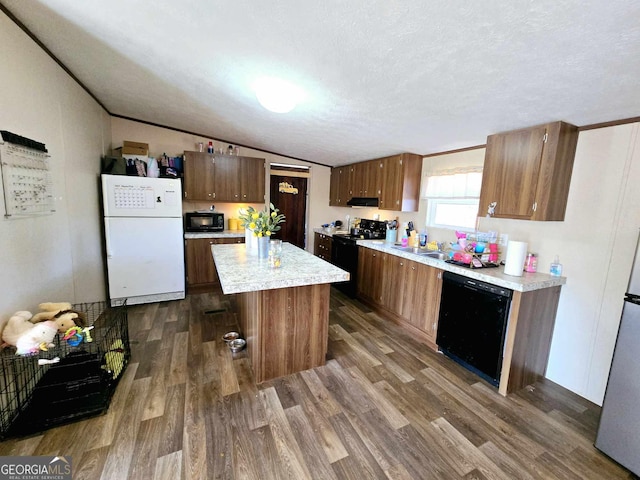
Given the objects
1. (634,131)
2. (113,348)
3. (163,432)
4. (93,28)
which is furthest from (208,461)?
(634,131)

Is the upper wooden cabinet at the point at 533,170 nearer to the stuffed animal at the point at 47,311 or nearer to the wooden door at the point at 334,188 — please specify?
the wooden door at the point at 334,188

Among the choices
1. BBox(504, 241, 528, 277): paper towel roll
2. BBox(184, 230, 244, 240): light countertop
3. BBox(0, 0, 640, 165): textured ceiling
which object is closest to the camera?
BBox(0, 0, 640, 165): textured ceiling

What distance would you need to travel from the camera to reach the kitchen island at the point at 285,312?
→ 2.00 m

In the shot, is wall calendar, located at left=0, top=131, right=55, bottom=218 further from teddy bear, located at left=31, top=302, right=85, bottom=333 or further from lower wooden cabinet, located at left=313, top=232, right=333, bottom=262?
lower wooden cabinet, located at left=313, top=232, right=333, bottom=262

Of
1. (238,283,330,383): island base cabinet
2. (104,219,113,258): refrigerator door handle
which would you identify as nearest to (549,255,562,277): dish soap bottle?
(238,283,330,383): island base cabinet

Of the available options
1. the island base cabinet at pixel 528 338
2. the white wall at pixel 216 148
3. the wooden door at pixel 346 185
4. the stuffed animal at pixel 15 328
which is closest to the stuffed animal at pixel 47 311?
the stuffed animal at pixel 15 328

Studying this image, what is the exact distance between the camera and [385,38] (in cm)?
140

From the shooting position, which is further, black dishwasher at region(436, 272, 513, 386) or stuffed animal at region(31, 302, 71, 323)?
black dishwasher at region(436, 272, 513, 386)

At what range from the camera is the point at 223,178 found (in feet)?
14.2

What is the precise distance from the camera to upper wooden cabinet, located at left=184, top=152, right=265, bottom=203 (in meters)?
4.12

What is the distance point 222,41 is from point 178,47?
41 centimetres

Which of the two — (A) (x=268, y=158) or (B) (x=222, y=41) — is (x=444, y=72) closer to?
(B) (x=222, y=41)

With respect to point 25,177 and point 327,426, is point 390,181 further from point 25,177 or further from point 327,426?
point 25,177

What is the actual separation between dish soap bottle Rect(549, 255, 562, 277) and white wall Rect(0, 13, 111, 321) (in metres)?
4.01
